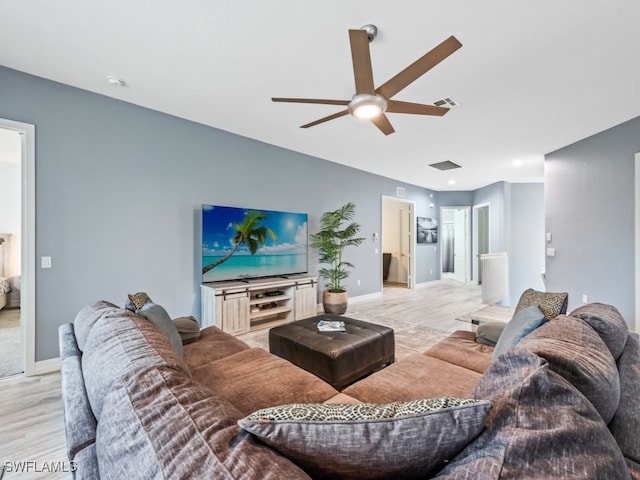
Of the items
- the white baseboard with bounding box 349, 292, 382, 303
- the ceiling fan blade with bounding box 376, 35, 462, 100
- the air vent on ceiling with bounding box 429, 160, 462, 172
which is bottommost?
the white baseboard with bounding box 349, 292, 382, 303

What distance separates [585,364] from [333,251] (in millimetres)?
3959

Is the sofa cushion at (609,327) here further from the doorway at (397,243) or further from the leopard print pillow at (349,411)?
the doorway at (397,243)

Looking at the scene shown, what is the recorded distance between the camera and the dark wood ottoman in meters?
2.17

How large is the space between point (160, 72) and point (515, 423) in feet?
10.6

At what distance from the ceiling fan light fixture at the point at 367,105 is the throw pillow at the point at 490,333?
1813 millimetres

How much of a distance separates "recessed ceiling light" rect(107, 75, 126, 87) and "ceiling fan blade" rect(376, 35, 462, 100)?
238 cm

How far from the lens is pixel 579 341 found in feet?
3.40

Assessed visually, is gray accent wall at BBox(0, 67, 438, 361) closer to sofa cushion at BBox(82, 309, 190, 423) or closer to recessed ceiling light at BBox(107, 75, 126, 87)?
recessed ceiling light at BBox(107, 75, 126, 87)

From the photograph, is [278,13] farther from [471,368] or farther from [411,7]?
[471,368]

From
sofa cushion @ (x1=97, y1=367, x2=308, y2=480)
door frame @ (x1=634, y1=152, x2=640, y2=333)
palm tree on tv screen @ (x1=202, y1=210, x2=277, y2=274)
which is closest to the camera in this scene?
sofa cushion @ (x1=97, y1=367, x2=308, y2=480)

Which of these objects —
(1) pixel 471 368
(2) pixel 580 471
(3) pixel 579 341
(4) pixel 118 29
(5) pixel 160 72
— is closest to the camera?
(2) pixel 580 471

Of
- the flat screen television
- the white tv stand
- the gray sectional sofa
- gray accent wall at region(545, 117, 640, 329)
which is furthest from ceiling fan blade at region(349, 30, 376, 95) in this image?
gray accent wall at region(545, 117, 640, 329)

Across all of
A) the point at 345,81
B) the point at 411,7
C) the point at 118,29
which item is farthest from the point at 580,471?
the point at 118,29

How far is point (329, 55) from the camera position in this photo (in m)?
2.23
